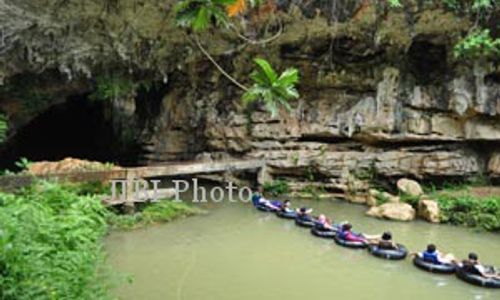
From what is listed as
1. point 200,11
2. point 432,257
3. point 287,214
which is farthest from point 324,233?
Answer: point 200,11

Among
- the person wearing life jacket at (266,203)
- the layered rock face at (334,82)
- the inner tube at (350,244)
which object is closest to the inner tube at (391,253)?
the inner tube at (350,244)

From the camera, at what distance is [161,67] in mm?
13664

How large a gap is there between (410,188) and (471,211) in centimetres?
188

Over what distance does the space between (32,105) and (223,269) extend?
344 inches

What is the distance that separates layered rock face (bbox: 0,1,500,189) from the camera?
11.9 meters

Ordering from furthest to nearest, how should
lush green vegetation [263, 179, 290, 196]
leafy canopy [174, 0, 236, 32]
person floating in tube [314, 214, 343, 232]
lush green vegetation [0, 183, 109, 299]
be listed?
lush green vegetation [263, 179, 290, 196]
person floating in tube [314, 214, 343, 232]
leafy canopy [174, 0, 236, 32]
lush green vegetation [0, 183, 109, 299]

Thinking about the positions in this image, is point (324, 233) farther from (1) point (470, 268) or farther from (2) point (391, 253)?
(1) point (470, 268)

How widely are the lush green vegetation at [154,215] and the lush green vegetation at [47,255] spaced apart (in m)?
4.45

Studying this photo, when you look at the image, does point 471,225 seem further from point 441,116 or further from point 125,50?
point 125,50

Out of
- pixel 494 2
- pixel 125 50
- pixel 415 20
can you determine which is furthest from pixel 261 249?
pixel 494 2

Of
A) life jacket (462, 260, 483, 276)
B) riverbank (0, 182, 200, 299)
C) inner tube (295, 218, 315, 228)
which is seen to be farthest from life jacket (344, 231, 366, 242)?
riverbank (0, 182, 200, 299)

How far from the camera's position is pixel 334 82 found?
566 inches

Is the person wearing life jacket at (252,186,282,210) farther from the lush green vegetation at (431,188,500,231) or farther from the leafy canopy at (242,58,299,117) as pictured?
the leafy canopy at (242,58,299,117)

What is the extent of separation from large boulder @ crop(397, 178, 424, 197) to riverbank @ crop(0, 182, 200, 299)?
8.91m
